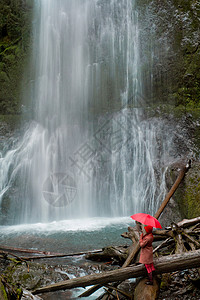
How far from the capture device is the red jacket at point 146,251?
127 inches

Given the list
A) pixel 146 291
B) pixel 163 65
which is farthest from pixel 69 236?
pixel 163 65

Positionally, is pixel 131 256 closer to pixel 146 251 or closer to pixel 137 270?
pixel 137 270

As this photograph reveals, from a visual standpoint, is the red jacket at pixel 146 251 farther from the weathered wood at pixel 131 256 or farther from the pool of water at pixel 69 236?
the pool of water at pixel 69 236

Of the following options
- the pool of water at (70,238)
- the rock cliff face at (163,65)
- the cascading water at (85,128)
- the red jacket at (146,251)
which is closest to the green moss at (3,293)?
the red jacket at (146,251)

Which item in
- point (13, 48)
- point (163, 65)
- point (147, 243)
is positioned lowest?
point (147, 243)

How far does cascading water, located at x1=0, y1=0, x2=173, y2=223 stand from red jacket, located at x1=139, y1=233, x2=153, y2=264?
23.5 feet

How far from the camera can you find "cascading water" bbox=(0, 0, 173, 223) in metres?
12.0

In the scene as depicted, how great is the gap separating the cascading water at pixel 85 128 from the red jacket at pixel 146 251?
7.16 m

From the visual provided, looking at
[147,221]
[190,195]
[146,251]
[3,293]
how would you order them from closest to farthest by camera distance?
[3,293], [147,221], [146,251], [190,195]

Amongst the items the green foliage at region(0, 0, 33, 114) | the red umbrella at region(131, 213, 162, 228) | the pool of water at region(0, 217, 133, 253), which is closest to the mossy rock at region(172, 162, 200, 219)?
the pool of water at region(0, 217, 133, 253)

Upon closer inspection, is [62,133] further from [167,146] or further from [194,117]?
[194,117]

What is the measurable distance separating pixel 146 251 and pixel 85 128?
1169 cm

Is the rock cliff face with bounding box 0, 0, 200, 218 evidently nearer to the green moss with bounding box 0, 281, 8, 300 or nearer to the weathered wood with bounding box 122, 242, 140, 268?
the weathered wood with bounding box 122, 242, 140, 268

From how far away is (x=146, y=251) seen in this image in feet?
10.8
